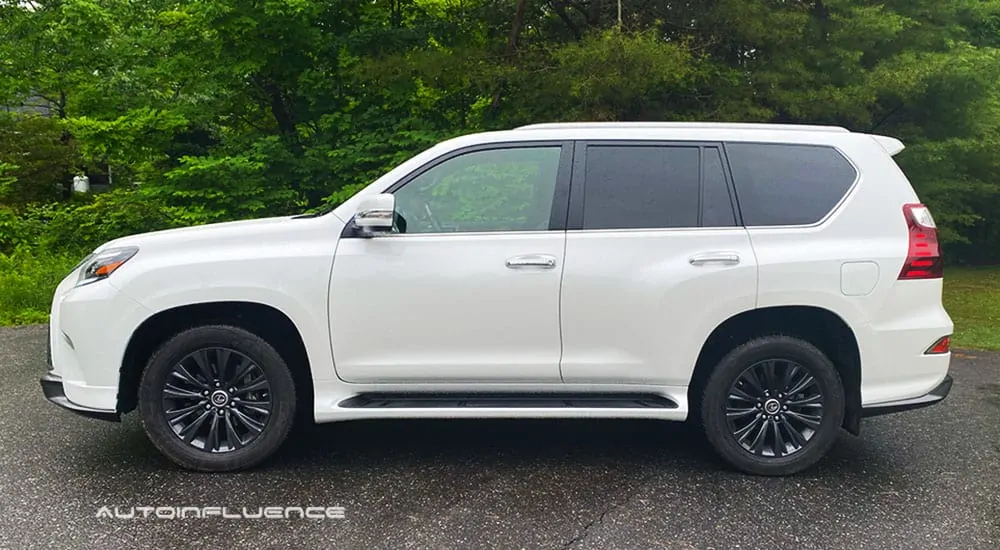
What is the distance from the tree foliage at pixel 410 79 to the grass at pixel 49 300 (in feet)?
4.78

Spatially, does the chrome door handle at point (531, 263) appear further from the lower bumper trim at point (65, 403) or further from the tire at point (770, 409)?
the lower bumper trim at point (65, 403)

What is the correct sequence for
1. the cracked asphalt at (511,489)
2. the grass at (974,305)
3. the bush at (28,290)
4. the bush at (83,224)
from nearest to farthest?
the cracked asphalt at (511,489)
the grass at (974,305)
the bush at (28,290)
the bush at (83,224)

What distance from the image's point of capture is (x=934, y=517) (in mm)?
3504

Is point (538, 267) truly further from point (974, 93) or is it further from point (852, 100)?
point (974, 93)

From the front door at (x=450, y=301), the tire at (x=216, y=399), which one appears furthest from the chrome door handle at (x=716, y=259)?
the tire at (x=216, y=399)

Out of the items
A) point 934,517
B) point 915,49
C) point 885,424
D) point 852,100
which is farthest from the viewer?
point 915,49

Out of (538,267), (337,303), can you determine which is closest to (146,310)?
(337,303)

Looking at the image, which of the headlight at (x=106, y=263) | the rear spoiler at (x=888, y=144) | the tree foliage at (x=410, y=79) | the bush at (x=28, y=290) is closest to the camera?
the headlight at (x=106, y=263)

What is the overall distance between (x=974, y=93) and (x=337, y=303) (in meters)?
12.5

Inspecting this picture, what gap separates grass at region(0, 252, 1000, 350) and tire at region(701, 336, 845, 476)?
529cm

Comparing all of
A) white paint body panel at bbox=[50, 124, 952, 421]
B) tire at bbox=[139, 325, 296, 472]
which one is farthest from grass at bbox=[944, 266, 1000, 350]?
tire at bbox=[139, 325, 296, 472]

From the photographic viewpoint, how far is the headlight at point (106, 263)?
3830 mm

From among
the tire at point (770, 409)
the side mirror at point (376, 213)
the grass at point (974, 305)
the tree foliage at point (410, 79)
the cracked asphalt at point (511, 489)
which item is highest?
the tree foliage at point (410, 79)

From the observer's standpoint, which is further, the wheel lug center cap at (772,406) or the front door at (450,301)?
the wheel lug center cap at (772,406)
